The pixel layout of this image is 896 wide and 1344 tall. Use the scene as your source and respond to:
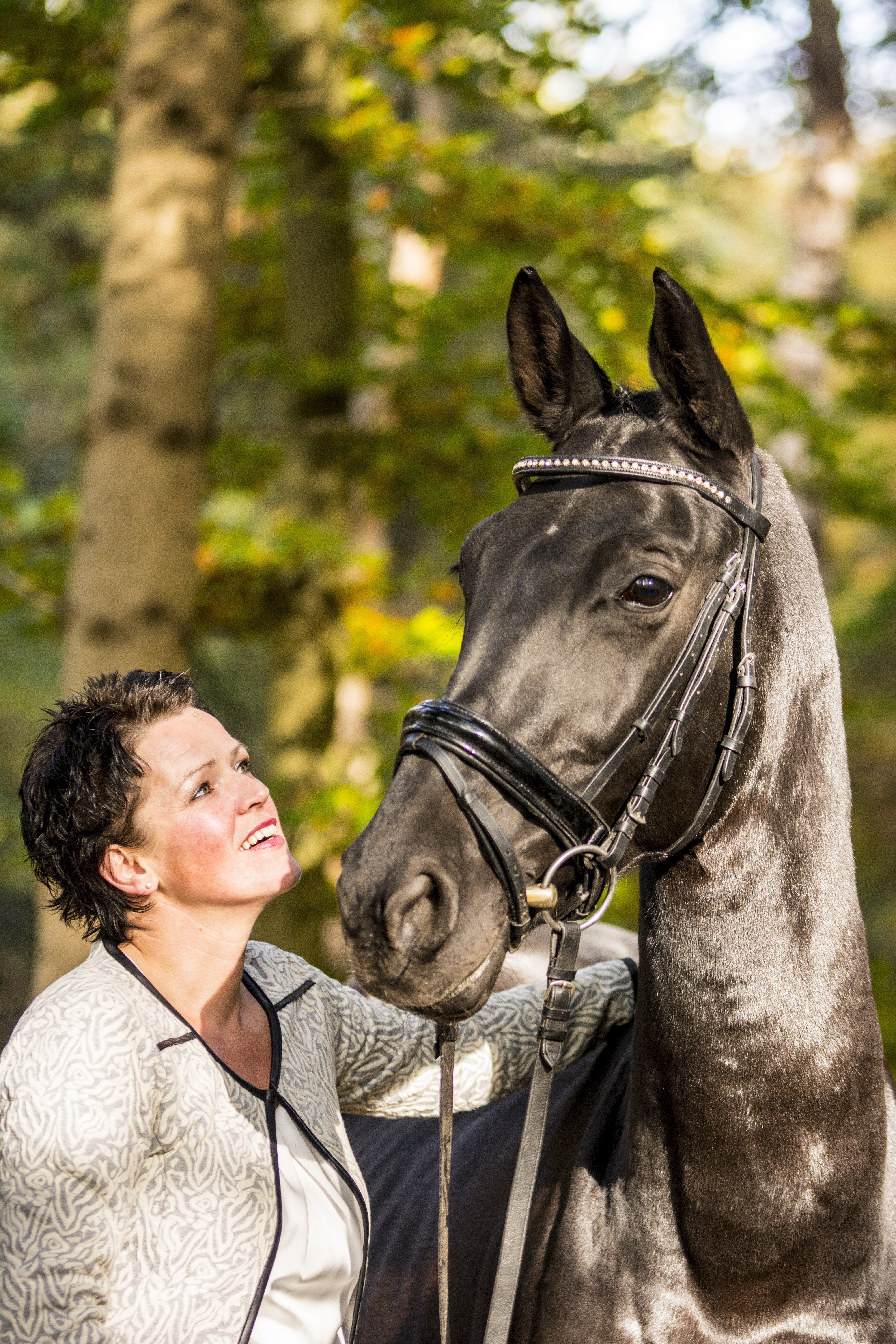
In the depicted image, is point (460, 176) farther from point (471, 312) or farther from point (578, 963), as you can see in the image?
point (578, 963)

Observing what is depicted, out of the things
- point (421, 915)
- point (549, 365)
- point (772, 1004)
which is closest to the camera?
point (421, 915)

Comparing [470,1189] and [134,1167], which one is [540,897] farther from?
[470,1189]

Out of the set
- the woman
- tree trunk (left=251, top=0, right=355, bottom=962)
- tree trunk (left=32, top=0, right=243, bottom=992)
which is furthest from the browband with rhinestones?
tree trunk (left=251, top=0, right=355, bottom=962)

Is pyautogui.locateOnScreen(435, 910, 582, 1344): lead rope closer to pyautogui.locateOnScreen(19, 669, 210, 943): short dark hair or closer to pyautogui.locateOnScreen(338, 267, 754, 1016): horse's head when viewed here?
pyautogui.locateOnScreen(338, 267, 754, 1016): horse's head

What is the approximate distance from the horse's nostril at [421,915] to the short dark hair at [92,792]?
62 cm

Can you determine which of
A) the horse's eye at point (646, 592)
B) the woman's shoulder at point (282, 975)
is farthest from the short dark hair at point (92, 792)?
the horse's eye at point (646, 592)

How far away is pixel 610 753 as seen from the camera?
1.84 meters

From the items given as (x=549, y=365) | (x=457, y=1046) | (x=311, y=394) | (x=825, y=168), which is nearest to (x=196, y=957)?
(x=457, y=1046)

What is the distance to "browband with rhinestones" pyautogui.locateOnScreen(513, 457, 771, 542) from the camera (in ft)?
6.33

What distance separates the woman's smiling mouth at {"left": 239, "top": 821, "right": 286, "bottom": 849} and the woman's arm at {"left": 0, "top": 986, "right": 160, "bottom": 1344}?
422mm

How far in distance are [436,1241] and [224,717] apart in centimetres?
950

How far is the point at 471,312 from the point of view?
646cm

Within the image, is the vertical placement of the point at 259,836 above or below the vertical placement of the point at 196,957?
above

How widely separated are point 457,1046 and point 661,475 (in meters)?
1.27
